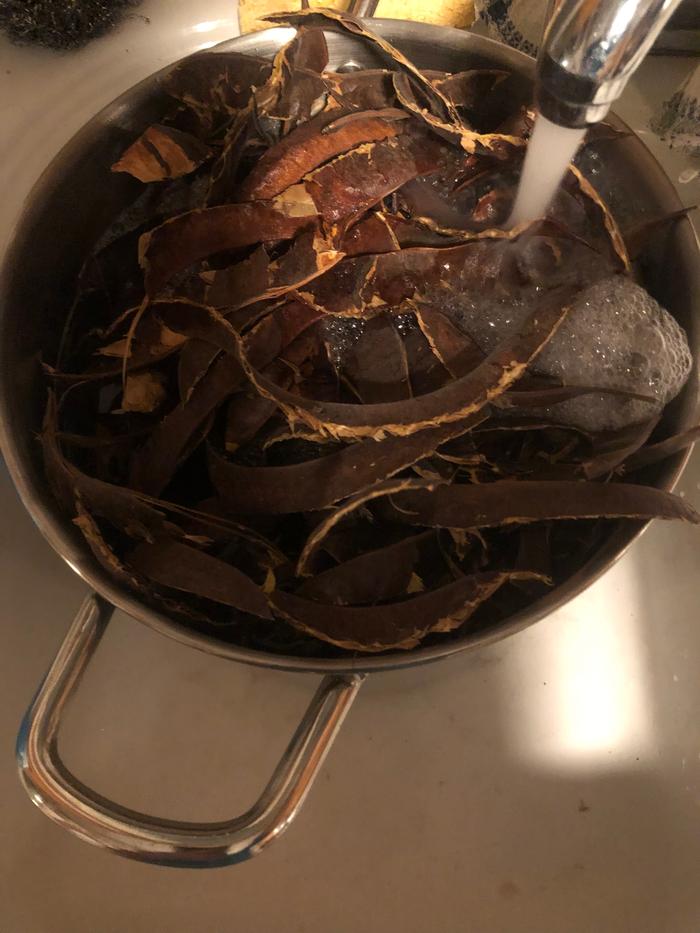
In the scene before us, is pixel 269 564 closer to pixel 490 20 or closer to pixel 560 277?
pixel 560 277

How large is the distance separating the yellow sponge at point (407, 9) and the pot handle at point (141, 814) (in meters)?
0.55

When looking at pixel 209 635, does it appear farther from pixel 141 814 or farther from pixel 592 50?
pixel 592 50

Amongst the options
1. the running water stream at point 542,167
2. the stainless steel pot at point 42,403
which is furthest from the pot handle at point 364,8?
the running water stream at point 542,167

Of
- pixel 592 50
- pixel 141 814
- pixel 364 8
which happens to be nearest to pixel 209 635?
pixel 141 814

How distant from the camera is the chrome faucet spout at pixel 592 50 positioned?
10.2 inches

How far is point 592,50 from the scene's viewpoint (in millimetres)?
276

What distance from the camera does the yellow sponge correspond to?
62 centimetres

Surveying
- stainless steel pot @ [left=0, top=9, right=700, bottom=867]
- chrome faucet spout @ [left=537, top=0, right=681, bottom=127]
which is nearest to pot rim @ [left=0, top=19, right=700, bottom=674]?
stainless steel pot @ [left=0, top=9, right=700, bottom=867]

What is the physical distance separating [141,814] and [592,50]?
425 millimetres

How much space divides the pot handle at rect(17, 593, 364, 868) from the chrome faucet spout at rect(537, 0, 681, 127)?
0.32m

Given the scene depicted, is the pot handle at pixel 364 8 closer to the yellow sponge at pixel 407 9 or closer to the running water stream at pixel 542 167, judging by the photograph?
the yellow sponge at pixel 407 9

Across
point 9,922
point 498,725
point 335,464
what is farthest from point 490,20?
point 9,922

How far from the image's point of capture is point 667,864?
1.73 ft

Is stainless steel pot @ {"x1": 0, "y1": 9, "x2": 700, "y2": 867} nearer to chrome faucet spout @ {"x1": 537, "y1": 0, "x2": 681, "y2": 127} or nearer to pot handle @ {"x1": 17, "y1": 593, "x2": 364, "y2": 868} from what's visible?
pot handle @ {"x1": 17, "y1": 593, "x2": 364, "y2": 868}
